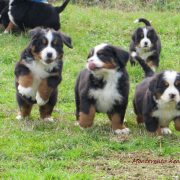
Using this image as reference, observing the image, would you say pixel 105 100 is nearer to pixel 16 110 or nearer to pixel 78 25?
pixel 16 110

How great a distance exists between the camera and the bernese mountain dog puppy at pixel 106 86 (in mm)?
6508

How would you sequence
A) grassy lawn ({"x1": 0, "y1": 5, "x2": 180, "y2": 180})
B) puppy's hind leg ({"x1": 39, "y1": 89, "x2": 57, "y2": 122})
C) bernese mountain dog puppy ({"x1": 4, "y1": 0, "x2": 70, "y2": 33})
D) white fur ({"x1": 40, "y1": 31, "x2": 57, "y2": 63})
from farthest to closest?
bernese mountain dog puppy ({"x1": 4, "y1": 0, "x2": 70, "y2": 33}) → puppy's hind leg ({"x1": 39, "y1": 89, "x2": 57, "y2": 122}) → white fur ({"x1": 40, "y1": 31, "x2": 57, "y2": 63}) → grassy lawn ({"x1": 0, "y1": 5, "x2": 180, "y2": 180})

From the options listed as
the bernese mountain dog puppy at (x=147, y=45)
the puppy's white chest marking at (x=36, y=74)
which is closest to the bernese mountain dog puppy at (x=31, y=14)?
the bernese mountain dog puppy at (x=147, y=45)

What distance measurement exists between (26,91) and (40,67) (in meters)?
0.34

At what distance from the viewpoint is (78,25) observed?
1394 centimetres

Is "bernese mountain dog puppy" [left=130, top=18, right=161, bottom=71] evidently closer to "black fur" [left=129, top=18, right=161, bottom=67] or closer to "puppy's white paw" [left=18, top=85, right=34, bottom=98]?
"black fur" [left=129, top=18, right=161, bottom=67]

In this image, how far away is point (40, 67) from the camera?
6.91m

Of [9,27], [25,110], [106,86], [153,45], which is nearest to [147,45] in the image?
[153,45]

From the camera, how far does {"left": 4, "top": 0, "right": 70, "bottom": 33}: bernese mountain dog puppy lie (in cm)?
1270

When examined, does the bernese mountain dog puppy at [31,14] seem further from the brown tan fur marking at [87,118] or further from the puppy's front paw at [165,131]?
the puppy's front paw at [165,131]

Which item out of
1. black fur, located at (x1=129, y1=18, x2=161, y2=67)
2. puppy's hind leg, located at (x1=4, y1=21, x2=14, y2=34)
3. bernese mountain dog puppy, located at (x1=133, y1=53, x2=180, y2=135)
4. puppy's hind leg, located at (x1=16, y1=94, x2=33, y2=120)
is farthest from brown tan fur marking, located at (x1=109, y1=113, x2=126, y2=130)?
puppy's hind leg, located at (x1=4, y1=21, x2=14, y2=34)

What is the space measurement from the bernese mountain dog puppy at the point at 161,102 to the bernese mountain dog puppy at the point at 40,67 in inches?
44.6

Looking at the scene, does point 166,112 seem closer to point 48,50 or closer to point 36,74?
point 48,50

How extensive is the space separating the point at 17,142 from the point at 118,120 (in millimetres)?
1285
